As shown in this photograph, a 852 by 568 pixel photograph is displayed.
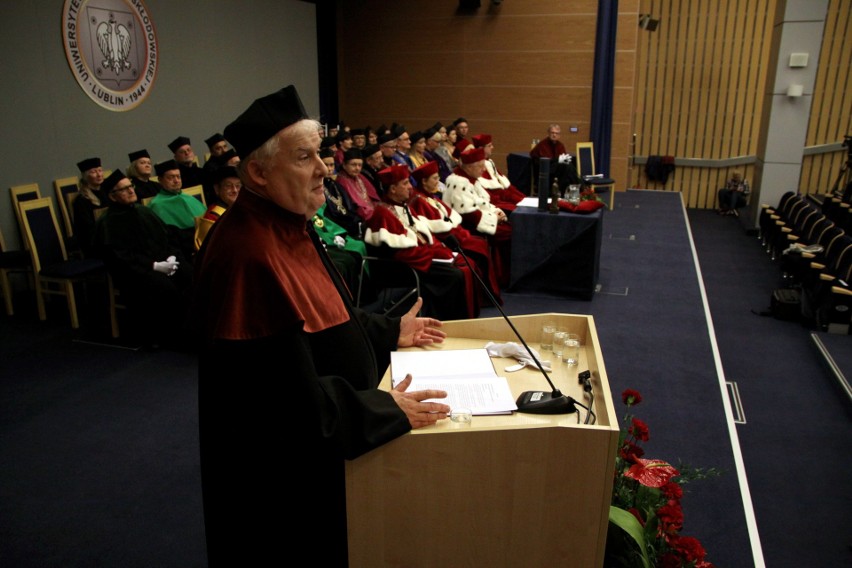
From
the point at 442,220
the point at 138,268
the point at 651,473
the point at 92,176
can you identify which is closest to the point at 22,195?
the point at 92,176

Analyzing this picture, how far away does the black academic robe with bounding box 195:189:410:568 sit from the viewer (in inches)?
57.5

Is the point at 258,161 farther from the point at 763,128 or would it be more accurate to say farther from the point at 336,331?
the point at 763,128

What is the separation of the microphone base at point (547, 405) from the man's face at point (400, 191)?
11.3 ft

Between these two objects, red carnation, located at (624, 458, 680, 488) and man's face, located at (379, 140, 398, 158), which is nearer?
red carnation, located at (624, 458, 680, 488)

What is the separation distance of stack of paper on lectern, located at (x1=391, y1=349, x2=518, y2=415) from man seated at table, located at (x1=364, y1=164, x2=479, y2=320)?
2809 millimetres

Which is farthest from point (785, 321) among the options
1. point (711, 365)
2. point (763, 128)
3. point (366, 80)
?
point (366, 80)

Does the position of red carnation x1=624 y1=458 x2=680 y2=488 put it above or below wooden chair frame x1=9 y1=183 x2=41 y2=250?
below

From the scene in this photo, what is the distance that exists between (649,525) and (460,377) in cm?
69

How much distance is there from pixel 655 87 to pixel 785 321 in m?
7.55

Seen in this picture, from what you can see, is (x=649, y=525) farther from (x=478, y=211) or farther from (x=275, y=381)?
(x=478, y=211)

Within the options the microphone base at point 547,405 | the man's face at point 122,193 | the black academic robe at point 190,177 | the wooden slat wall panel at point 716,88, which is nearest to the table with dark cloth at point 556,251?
the man's face at point 122,193

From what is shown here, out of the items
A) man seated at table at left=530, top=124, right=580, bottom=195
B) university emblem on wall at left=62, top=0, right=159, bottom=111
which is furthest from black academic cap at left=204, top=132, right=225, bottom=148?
man seated at table at left=530, top=124, right=580, bottom=195

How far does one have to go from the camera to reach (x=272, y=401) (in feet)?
4.84

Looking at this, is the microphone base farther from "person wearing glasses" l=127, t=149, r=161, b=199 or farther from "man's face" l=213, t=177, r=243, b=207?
"person wearing glasses" l=127, t=149, r=161, b=199
